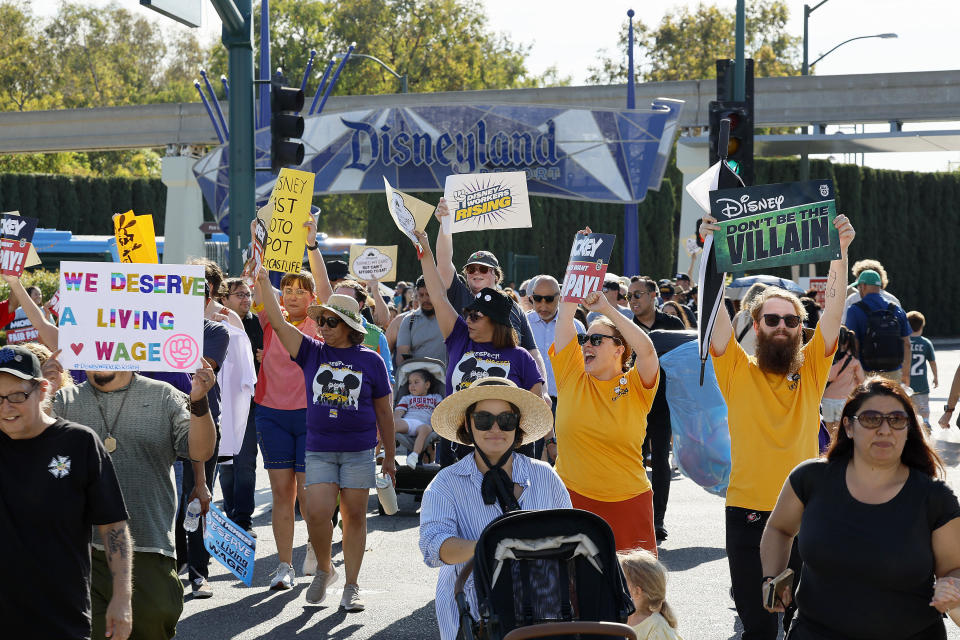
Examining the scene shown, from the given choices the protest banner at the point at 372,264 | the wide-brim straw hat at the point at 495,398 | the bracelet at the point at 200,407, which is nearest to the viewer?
the wide-brim straw hat at the point at 495,398

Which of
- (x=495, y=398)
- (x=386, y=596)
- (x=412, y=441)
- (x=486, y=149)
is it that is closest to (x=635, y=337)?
(x=495, y=398)

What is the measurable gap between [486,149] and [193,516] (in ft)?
72.2

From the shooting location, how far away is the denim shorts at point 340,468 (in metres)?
7.67

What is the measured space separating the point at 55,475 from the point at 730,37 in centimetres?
5928

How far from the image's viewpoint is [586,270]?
20.6 feet

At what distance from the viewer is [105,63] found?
73.3 m

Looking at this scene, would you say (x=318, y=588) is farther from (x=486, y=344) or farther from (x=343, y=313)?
(x=486, y=344)

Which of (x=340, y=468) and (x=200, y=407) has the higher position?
(x=200, y=407)

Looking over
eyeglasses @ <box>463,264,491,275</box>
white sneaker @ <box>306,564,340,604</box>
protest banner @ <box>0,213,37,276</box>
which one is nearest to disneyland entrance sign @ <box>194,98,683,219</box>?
eyeglasses @ <box>463,264,491,275</box>

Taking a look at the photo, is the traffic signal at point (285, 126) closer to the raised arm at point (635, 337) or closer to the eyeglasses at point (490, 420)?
the raised arm at point (635, 337)

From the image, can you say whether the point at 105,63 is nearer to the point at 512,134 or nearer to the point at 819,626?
the point at 512,134

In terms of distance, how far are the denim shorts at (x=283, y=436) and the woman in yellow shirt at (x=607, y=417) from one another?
271cm

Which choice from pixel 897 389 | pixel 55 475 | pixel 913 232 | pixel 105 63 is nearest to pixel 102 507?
pixel 55 475

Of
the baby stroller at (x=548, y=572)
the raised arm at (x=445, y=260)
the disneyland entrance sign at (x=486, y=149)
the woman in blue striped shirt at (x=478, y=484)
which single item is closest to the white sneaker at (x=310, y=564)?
the raised arm at (x=445, y=260)
